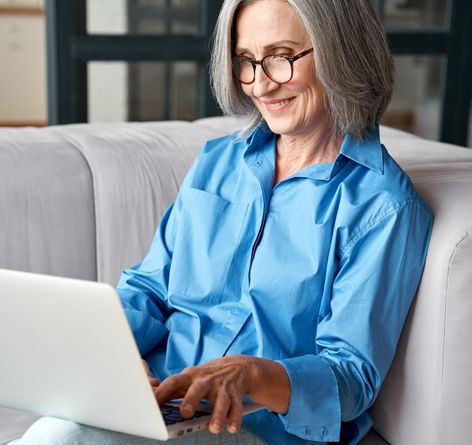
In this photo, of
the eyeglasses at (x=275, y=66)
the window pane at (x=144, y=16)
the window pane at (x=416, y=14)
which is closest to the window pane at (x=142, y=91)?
the window pane at (x=144, y=16)

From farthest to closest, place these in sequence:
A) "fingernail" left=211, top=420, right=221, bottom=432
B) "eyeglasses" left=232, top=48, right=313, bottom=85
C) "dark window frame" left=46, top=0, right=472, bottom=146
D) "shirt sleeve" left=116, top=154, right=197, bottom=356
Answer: "dark window frame" left=46, top=0, right=472, bottom=146
"shirt sleeve" left=116, top=154, right=197, bottom=356
"eyeglasses" left=232, top=48, right=313, bottom=85
"fingernail" left=211, top=420, right=221, bottom=432

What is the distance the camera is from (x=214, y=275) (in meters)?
1.54

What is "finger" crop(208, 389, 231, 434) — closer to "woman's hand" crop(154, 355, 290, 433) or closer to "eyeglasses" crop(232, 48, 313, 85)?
"woman's hand" crop(154, 355, 290, 433)

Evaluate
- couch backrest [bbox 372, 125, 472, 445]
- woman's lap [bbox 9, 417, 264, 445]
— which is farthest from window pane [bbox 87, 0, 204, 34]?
woman's lap [bbox 9, 417, 264, 445]

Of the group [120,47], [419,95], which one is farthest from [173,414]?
[419,95]

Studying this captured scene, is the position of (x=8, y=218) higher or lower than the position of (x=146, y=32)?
lower

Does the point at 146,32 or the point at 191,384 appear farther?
the point at 146,32

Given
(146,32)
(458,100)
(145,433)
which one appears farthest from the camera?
(458,100)

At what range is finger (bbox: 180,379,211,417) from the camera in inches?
45.0

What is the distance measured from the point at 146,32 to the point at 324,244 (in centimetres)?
192

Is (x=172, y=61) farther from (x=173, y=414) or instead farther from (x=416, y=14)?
(x=173, y=414)

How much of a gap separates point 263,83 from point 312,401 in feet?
1.76

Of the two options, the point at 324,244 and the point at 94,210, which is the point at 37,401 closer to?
the point at 324,244

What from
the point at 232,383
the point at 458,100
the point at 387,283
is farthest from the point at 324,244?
the point at 458,100
